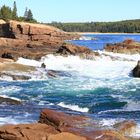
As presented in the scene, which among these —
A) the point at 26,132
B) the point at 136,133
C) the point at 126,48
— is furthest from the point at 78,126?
the point at 126,48

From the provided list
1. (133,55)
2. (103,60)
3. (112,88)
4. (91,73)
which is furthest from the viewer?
(133,55)

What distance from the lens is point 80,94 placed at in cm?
3012

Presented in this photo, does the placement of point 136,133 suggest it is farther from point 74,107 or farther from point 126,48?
point 126,48

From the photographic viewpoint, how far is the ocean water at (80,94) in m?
22.4

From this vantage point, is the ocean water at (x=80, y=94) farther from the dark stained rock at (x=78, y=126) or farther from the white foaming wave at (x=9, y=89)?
the dark stained rock at (x=78, y=126)

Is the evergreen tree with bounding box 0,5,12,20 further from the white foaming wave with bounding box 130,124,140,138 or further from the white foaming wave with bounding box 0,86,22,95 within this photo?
the white foaming wave with bounding box 130,124,140,138

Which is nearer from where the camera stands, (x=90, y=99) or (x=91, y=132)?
(x=91, y=132)

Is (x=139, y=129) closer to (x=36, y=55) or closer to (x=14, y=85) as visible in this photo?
(x=14, y=85)

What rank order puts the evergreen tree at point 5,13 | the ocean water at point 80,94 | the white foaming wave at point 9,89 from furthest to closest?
the evergreen tree at point 5,13 → the white foaming wave at point 9,89 → the ocean water at point 80,94

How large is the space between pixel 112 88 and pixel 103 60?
20956mm

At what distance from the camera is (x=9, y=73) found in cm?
3859

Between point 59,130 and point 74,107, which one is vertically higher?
point 59,130

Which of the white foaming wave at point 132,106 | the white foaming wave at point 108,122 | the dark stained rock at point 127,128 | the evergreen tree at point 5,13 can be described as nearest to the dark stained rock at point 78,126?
the dark stained rock at point 127,128

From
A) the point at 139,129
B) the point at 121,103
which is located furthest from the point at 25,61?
the point at 139,129
